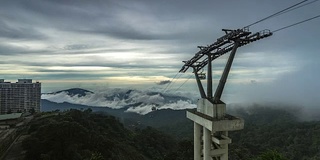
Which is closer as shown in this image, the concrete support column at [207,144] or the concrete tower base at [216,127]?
the concrete tower base at [216,127]

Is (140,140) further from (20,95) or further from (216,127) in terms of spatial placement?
(20,95)

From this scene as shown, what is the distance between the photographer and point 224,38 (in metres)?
14.6

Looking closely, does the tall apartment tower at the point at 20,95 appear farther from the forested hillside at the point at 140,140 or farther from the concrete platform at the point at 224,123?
the concrete platform at the point at 224,123

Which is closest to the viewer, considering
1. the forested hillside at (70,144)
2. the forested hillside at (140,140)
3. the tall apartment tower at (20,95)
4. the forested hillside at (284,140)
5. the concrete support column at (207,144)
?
the concrete support column at (207,144)

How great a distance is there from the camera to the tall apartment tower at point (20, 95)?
114 m

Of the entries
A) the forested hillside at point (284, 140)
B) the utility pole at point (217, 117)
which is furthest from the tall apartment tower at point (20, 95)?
the utility pole at point (217, 117)

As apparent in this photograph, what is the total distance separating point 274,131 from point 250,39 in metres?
114

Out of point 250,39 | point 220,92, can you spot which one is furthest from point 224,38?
point 220,92

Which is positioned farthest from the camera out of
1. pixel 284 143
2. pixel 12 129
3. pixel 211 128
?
pixel 284 143

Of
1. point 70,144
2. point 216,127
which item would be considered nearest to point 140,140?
point 70,144

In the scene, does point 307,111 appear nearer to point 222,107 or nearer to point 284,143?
point 284,143

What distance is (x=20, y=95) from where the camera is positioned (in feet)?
387

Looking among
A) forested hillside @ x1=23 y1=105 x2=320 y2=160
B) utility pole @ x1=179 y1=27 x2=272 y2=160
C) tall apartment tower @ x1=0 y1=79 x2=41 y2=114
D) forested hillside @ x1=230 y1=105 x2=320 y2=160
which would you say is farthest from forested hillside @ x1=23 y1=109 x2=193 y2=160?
tall apartment tower @ x1=0 y1=79 x2=41 y2=114

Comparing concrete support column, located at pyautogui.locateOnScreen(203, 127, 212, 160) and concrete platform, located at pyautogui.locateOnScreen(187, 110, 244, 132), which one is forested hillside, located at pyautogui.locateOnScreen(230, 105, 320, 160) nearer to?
concrete support column, located at pyautogui.locateOnScreen(203, 127, 212, 160)
